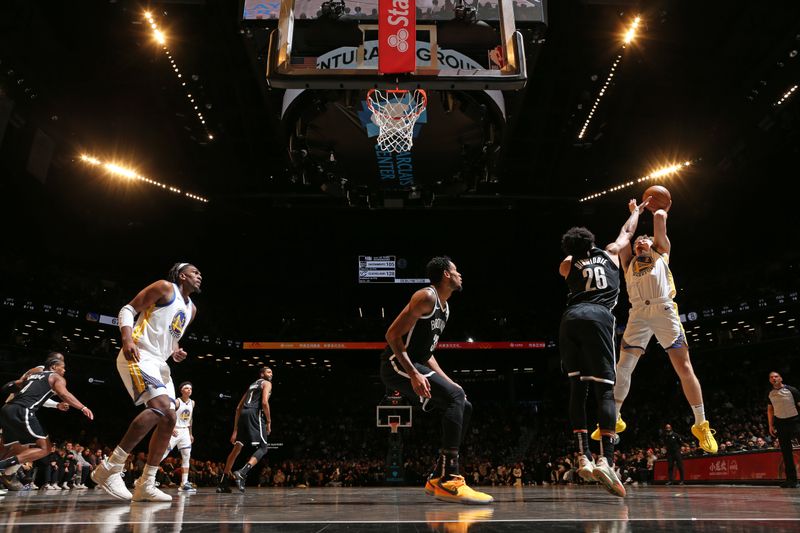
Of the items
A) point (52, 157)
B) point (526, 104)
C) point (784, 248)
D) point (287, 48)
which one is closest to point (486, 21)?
point (287, 48)

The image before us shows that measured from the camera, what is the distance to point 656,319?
18.0ft

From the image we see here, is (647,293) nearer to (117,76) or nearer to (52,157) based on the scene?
(117,76)

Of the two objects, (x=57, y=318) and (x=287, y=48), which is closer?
(x=287, y=48)

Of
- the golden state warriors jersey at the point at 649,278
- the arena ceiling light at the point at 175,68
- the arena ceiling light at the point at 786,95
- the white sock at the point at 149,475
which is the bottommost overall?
the white sock at the point at 149,475

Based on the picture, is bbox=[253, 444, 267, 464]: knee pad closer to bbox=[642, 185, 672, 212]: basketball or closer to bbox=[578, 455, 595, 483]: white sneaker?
bbox=[578, 455, 595, 483]: white sneaker

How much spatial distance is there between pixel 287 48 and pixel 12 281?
54.7 ft

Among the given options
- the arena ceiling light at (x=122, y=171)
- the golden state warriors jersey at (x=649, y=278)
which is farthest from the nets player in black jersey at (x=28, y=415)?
the arena ceiling light at (x=122, y=171)

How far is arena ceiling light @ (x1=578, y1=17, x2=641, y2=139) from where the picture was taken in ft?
35.8

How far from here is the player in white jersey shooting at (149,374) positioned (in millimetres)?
4418

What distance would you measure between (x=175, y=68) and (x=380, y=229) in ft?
38.9

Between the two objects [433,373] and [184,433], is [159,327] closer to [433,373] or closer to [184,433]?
[433,373]

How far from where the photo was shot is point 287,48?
5.49 m

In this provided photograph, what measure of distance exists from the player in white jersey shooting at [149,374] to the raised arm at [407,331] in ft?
5.98

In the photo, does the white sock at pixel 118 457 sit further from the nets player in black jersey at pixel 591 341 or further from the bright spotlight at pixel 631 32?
the bright spotlight at pixel 631 32
